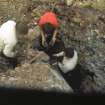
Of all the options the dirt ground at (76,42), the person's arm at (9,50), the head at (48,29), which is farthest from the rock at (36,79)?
the head at (48,29)

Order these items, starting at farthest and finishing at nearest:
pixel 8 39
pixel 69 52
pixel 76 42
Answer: pixel 76 42 → pixel 69 52 → pixel 8 39

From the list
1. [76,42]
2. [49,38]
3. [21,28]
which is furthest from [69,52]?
[21,28]

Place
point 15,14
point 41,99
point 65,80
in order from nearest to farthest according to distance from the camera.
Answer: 1. point 41,99
2. point 65,80
3. point 15,14

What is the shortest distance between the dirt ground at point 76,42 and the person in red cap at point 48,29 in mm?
194

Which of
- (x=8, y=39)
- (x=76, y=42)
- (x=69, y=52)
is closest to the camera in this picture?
(x=8, y=39)

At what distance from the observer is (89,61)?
13.3 ft

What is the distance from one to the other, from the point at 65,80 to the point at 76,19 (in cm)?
82

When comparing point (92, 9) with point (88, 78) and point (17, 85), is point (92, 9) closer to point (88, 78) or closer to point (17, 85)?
point (88, 78)

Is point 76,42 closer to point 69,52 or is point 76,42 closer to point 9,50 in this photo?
point 69,52

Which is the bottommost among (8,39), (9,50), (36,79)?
(36,79)

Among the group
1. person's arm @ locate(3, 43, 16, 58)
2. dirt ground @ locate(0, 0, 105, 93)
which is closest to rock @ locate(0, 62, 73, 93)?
dirt ground @ locate(0, 0, 105, 93)

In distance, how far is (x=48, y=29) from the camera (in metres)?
3.82

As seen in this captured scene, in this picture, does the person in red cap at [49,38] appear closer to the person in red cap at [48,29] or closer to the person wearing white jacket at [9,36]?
the person in red cap at [48,29]

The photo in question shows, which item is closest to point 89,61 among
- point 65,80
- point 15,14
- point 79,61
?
point 79,61
